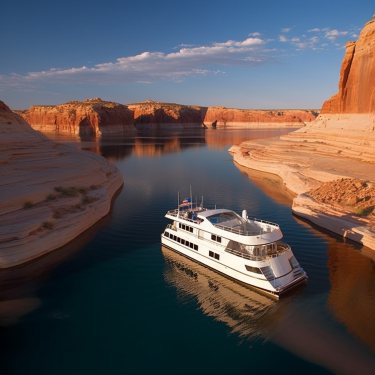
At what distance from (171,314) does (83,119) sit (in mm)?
136689

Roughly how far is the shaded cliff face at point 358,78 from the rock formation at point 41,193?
41.5 metres

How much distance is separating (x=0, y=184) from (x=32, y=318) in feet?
44.8

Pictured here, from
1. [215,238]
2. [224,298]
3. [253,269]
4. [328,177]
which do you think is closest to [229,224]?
[215,238]

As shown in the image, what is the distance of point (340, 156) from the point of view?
168ft

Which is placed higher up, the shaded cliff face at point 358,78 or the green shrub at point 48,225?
the shaded cliff face at point 358,78

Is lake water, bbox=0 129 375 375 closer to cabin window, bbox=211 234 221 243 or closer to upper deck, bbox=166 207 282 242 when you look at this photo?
cabin window, bbox=211 234 221 243

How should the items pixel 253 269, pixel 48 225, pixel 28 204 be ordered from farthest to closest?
pixel 28 204 < pixel 48 225 < pixel 253 269

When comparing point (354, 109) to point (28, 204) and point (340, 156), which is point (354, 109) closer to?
point (340, 156)

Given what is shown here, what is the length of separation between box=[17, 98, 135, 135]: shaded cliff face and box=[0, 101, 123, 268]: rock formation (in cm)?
10562

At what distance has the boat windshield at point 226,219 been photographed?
67.5 feet

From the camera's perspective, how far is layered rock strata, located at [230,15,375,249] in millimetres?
27234

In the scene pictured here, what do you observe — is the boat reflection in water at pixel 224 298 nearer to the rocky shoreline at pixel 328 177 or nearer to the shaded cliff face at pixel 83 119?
the rocky shoreline at pixel 328 177

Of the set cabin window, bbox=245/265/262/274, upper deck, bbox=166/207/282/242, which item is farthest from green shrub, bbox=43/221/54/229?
cabin window, bbox=245/265/262/274

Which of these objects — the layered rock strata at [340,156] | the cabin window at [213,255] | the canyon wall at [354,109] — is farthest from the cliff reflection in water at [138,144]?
the cabin window at [213,255]
